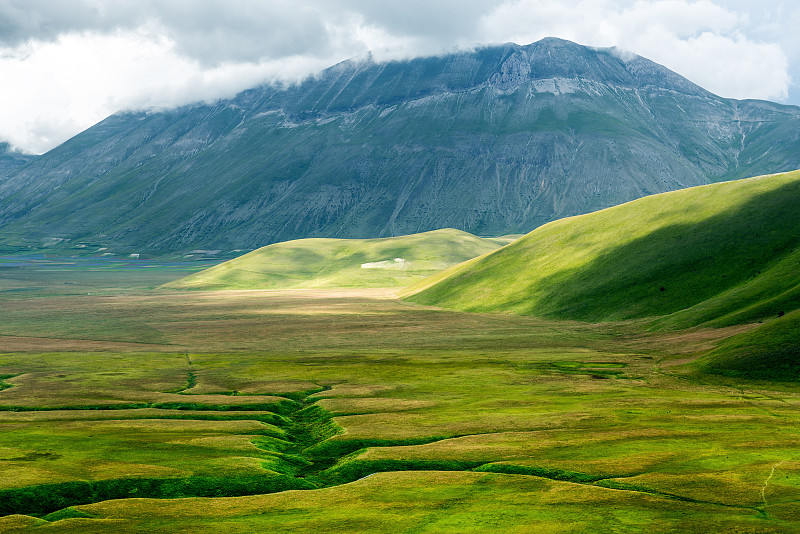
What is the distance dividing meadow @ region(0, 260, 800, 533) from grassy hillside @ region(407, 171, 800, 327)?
55.0 ft

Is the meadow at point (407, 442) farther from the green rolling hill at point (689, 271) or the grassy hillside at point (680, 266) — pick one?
the grassy hillside at point (680, 266)

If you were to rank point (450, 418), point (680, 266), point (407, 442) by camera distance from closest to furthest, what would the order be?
point (407, 442)
point (450, 418)
point (680, 266)

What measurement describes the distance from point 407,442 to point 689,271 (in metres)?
112

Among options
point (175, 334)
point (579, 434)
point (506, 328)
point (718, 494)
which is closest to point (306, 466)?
point (579, 434)

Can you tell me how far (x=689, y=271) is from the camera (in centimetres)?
14750

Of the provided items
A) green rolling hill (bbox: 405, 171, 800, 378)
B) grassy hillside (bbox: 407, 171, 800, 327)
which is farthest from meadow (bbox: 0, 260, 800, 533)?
grassy hillside (bbox: 407, 171, 800, 327)

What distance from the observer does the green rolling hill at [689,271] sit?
10562cm

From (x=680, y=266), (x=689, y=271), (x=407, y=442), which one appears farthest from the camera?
(x=680, y=266)

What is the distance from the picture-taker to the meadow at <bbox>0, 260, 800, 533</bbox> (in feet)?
118

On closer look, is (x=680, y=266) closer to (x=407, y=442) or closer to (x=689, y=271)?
(x=689, y=271)

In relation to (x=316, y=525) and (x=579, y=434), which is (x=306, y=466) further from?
(x=579, y=434)

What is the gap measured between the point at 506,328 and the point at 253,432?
93.5 meters

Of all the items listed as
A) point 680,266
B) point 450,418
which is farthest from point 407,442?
point 680,266

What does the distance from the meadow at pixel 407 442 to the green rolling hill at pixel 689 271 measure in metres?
8.19
